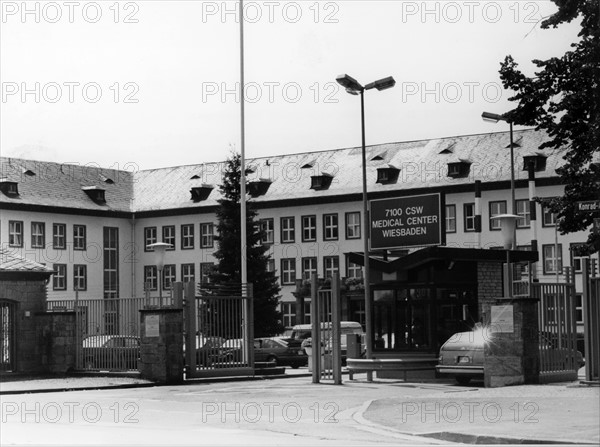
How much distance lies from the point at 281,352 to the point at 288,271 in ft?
124

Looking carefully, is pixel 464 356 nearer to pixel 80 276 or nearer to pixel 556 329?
pixel 556 329

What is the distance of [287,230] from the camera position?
88.9 metres

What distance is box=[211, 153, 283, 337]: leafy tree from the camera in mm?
73438

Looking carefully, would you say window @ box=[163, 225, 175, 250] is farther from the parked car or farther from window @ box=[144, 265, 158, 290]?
the parked car

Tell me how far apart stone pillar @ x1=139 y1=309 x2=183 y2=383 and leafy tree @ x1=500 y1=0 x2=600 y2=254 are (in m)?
9.76

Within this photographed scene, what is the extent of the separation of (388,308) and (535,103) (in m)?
6.16

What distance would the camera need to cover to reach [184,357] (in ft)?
106

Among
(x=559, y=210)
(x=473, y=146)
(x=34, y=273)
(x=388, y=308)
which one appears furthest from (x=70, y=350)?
(x=473, y=146)

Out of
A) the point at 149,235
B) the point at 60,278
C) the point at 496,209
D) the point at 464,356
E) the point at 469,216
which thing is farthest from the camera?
the point at 149,235

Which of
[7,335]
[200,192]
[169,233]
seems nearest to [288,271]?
[200,192]

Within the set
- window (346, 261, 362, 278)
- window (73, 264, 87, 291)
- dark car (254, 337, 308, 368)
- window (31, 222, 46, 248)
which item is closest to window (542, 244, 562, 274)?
window (346, 261, 362, 278)

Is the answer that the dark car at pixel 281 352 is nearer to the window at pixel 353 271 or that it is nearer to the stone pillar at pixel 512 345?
the stone pillar at pixel 512 345

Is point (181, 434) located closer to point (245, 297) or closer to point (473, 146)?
point (245, 297)

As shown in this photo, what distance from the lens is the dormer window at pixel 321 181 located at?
87125 millimetres
